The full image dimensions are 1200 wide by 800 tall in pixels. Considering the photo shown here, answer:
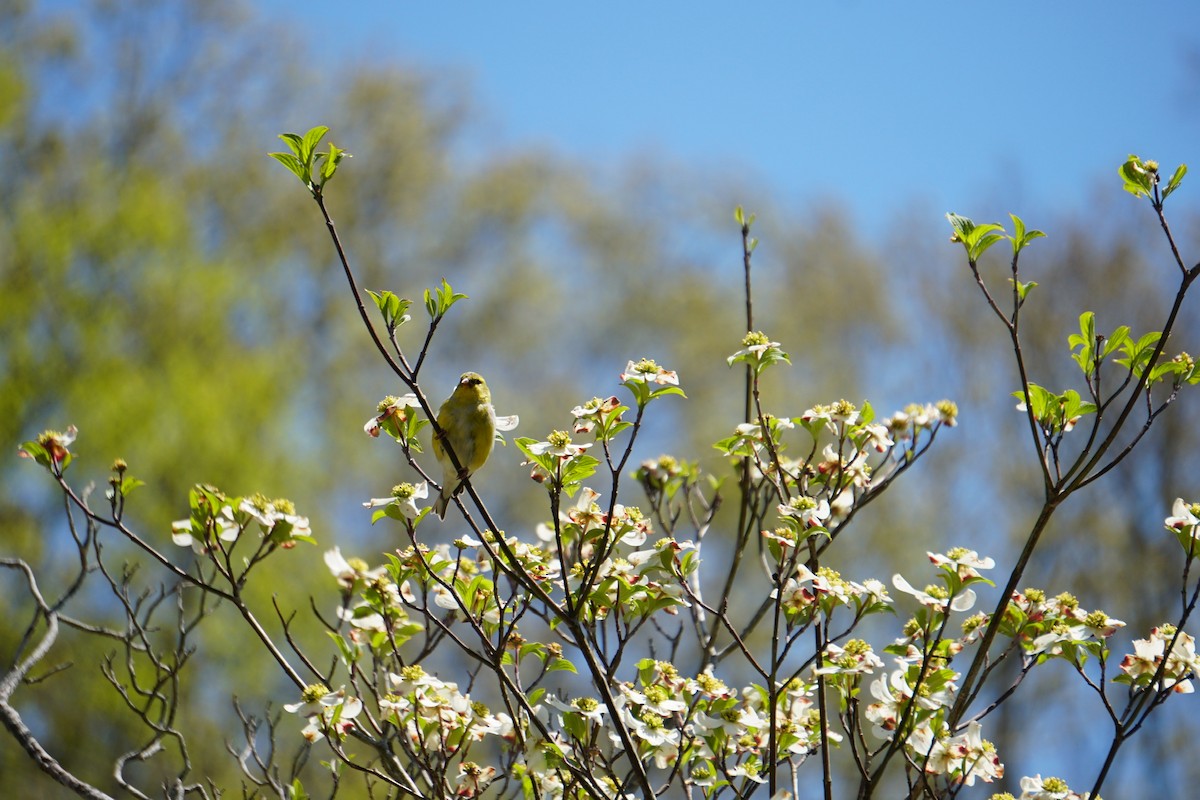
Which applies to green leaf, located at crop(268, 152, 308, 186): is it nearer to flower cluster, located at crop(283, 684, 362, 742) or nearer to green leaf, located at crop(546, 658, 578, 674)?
flower cluster, located at crop(283, 684, 362, 742)

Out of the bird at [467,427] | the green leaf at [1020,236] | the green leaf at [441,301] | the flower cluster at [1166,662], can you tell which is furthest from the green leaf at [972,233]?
the bird at [467,427]

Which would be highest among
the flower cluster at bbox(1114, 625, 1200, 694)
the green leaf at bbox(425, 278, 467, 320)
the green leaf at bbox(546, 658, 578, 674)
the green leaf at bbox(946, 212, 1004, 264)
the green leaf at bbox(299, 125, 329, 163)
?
the green leaf at bbox(946, 212, 1004, 264)

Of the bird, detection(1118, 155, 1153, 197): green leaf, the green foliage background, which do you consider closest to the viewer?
detection(1118, 155, 1153, 197): green leaf

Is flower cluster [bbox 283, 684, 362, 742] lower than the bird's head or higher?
lower

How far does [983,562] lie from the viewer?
85.1 inches

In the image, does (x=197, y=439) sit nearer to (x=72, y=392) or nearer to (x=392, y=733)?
(x=72, y=392)

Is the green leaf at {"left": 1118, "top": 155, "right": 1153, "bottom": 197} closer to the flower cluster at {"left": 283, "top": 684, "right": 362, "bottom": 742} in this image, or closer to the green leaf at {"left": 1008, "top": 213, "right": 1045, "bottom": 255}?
the green leaf at {"left": 1008, "top": 213, "right": 1045, "bottom": 255}

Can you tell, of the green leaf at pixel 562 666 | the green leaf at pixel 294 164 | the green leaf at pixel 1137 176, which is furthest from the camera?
the green leaf at pixel 562 666

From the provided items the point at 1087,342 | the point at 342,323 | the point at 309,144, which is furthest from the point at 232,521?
the point at 342,323

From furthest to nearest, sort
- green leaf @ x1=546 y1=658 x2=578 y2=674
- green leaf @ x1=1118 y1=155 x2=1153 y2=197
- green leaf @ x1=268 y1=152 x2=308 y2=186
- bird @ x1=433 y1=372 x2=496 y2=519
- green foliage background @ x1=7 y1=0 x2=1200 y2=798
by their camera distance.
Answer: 1. green foliage background @ x1=7 y1=0 x2=1200 y2=798
2. bird @ x1=433 y1=372 x2=496 y2=519
3. green leaf @ x1=546 y1=658 x2=578 y2=674
4. green leaf @ x1=1118 y1=155 x2=1153 y2=197
5. green leaf @ x1=268 y1=152 x2=308 y2=186

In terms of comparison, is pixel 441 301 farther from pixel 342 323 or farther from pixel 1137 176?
pixel 342 323

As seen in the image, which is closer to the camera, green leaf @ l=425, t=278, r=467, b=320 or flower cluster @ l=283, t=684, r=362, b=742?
green leaf @ l=425, t=278, r=467, b=320

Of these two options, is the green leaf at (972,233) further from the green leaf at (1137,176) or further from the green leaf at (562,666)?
the green leaf at (562,666)

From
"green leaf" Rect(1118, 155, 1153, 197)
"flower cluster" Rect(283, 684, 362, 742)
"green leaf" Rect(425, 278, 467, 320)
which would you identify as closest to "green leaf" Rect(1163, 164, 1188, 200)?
"green leaf" Rect(1118, 155, 1153, 197)
